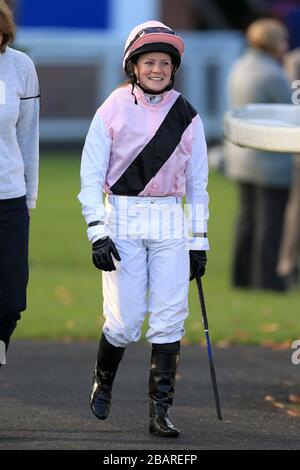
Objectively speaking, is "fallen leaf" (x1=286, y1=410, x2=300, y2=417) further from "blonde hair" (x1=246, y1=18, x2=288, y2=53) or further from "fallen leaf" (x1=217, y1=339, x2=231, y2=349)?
"blonde hair" (x1=246, y1=18, x2=288, y2=53)

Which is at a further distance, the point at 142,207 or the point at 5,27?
the point at 142,207

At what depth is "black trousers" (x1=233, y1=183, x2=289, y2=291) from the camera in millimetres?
11477

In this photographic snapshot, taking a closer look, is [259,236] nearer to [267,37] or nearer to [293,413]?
[267,37]

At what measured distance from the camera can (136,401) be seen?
7254mm

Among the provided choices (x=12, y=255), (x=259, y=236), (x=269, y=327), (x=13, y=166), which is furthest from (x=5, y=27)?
(x=259, y=236)

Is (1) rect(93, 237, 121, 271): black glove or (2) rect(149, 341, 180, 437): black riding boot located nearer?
(1) rect(93, 237, 121, 271): black glove

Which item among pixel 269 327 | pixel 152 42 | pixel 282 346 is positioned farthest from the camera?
pixel 269 327

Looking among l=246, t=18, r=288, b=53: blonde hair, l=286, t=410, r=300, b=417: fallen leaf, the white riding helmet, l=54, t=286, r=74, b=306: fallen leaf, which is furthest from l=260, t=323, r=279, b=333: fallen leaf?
the white riding helmet

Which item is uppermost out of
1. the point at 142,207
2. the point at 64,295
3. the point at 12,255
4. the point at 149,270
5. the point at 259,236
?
the point at 142,207

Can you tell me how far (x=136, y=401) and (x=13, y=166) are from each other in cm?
172

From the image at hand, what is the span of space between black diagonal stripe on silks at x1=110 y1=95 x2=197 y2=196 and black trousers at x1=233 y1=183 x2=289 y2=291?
5.18 metres
